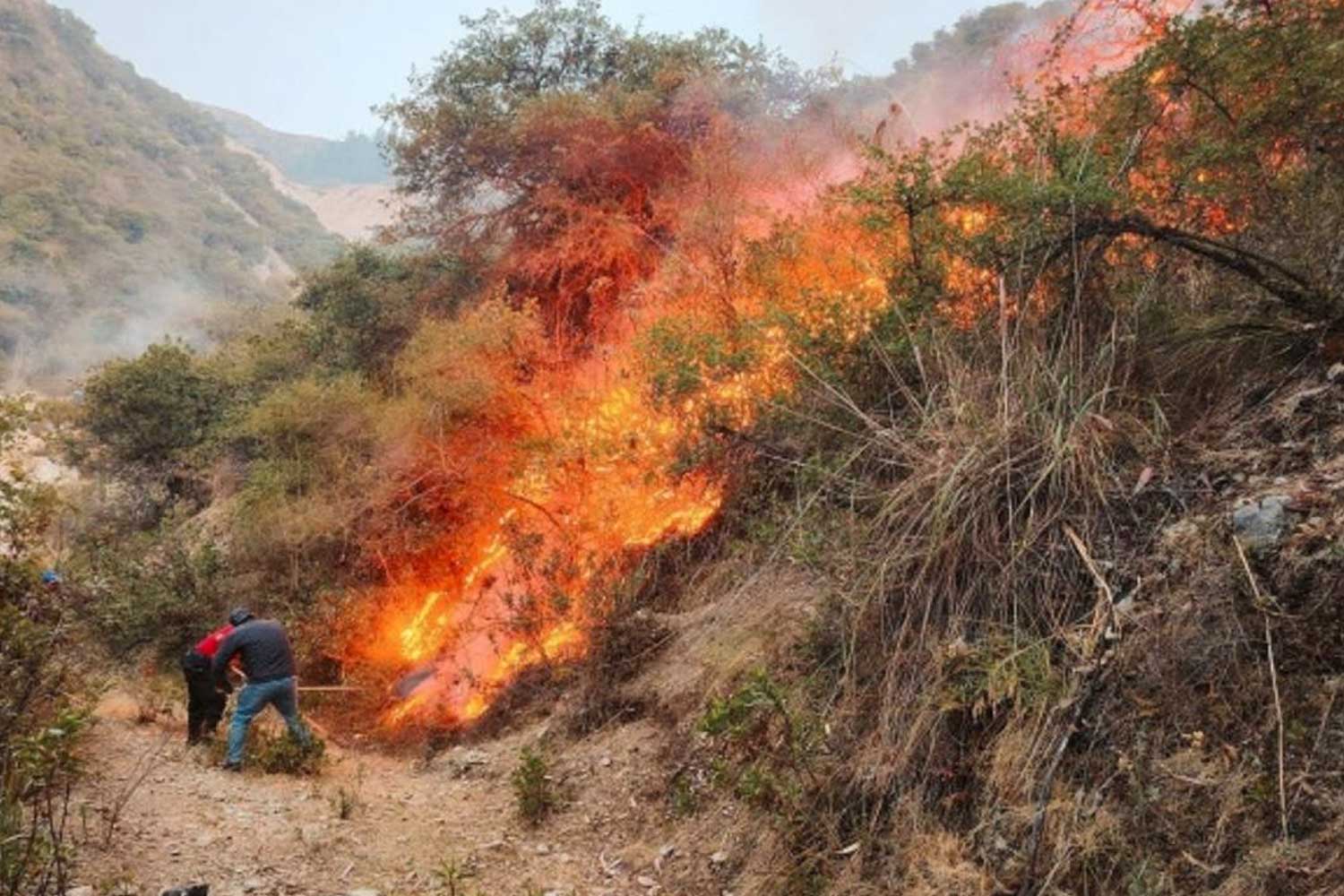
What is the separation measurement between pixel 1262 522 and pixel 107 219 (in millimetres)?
59334

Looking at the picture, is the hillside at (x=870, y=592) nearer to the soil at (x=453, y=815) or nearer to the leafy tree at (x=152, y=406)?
the soil at (x=453, y=815)

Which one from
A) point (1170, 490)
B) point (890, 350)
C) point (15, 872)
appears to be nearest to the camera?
point (15, 872)

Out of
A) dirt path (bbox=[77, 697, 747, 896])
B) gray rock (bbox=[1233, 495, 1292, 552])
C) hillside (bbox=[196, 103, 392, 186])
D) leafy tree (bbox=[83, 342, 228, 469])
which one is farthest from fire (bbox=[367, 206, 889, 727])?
hillside (bbox=[196, 103, 392, 186])

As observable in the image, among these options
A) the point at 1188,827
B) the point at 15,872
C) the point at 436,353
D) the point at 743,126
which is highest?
the point at 743,126

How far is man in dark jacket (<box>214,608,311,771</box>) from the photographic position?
787 centimetres

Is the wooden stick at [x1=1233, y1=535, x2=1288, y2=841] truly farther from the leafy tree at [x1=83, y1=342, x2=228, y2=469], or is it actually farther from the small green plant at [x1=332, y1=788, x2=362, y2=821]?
the leafy tree at [x1=83, y1=342, x2=228, y2=469]

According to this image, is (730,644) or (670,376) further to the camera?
(670,376)

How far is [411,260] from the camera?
1912cm

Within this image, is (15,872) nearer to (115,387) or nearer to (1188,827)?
(1188,827)

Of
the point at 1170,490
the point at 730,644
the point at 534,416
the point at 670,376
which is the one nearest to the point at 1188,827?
the point at 1170,490

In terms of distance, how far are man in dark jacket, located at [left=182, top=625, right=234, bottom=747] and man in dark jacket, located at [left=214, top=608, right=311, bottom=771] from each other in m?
0.50

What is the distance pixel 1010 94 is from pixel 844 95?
13.0 feet

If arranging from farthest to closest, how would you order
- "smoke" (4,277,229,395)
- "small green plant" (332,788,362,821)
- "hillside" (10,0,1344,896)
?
"smoke" (4,277,229,395)
"small green plant" (332,788,362,821)
"hillside" (10,0,1344,896)

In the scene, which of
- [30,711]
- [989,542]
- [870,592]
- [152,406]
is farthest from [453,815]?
[152,406]
